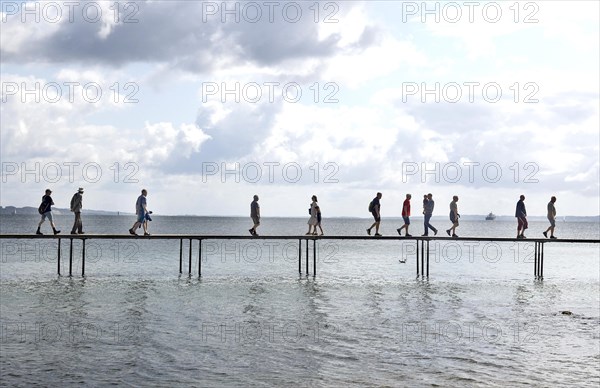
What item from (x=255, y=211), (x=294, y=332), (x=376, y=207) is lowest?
(x=294, y=332)

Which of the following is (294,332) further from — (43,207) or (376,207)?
(43,207)

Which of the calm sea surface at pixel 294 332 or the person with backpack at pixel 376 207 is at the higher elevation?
the person with backpack at pixel 376 207

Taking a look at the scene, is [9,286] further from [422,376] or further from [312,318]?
[422,376]

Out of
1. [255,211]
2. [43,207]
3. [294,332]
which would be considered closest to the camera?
[294,332]

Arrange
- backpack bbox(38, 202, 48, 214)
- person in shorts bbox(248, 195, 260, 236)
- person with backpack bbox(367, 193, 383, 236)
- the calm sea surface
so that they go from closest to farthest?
the calm sea surface
backpack bbox(38, 202, 48, 214)
person with backpack bbox(367, 193, 383, 236)
person in shorts bbox(248, 195, 260, 236)

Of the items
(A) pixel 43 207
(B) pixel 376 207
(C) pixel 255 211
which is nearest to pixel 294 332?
(B) pixel 376 207

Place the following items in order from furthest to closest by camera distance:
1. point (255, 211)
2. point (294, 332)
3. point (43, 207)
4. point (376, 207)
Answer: point (255, 211) < point (376, 207) < point (43, 207) < point (294, 332)

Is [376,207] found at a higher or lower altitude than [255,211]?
higher

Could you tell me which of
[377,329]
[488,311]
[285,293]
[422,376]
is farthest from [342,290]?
[422,376]

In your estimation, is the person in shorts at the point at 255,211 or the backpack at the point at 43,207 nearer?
the backpack at the point at 43,207

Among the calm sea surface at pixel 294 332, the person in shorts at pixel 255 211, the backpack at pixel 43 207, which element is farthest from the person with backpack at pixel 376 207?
the backpack at pixel 43 207

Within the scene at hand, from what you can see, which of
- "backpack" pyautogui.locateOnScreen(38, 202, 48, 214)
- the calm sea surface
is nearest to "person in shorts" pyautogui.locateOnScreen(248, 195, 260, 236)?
the calm sea surface

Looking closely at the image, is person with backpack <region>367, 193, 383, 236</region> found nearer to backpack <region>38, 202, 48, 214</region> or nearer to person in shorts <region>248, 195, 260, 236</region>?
person in shorts <region>248, 195, 260, 236</region>

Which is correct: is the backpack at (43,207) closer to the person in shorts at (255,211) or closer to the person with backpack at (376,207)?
the person in shorts at (255,211)
